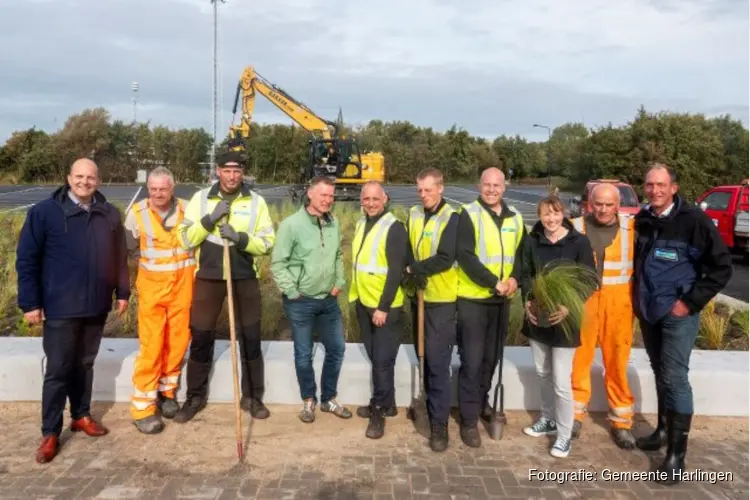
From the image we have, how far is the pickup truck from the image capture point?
42.5 ft

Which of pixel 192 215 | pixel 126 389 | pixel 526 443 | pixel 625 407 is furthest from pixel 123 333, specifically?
pixel 625 407

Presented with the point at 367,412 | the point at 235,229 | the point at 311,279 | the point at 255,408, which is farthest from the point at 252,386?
the point at 235,229

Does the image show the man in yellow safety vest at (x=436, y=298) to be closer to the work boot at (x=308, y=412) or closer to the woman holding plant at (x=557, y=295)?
the woman holding plant at (x=557, y=295)

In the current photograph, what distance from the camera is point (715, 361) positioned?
16.6 feet

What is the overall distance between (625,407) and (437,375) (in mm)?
1408

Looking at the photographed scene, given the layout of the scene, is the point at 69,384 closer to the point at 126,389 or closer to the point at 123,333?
the point at 126,389

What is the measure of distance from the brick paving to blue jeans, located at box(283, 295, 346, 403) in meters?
0.29

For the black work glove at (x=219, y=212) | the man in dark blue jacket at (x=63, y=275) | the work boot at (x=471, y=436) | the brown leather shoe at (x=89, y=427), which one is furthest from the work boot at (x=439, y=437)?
the man in dark blue jacket at (x=63, y=275)

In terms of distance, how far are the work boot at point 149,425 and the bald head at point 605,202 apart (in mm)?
3516

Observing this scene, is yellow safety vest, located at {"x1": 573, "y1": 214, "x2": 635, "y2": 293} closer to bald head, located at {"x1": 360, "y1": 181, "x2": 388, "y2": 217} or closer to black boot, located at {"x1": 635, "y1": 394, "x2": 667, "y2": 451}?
black boot, located at {"x1": 635, "y1": 394, "x2": 667, "y2": 451}

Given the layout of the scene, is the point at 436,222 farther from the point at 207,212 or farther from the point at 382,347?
the point at 207,212

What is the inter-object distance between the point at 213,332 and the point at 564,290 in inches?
103

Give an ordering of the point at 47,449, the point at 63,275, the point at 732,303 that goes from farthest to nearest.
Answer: the point at 732,303
the point at 63,275
the point at 47,449

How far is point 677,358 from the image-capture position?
3.95 meters
